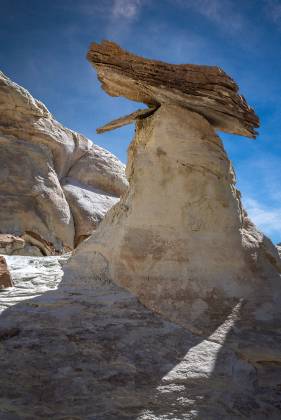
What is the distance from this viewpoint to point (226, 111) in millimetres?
4145

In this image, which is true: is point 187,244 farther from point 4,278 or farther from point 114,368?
point 4,278

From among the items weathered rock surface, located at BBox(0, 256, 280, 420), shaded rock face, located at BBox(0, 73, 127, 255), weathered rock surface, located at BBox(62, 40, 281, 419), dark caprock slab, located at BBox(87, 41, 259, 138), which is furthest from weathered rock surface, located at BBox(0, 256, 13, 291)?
shaded rock face, located at BBox(0, 73, 127, 255)

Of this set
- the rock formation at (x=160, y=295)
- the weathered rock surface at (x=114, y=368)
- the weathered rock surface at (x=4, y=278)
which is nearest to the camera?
the weathered rock surface at (x=114, y=368)

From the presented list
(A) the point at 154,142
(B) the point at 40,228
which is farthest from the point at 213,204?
(B) the point at 40,228

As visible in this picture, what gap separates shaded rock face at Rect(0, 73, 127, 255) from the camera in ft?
35.7

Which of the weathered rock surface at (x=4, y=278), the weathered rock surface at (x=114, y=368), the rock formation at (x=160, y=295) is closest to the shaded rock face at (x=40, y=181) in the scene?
the rock formation at (x=160, y=295)

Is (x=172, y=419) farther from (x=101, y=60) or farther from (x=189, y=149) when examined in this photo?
(x=101, y=60)

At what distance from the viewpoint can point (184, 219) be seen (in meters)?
3.69

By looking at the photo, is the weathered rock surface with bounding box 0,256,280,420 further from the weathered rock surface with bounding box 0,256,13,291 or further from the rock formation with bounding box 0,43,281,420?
the weathered rock surface with bounding box 0,256,13,291

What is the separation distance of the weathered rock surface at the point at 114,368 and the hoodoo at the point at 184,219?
334 mm

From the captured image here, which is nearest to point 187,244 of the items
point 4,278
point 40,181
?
point 4,278

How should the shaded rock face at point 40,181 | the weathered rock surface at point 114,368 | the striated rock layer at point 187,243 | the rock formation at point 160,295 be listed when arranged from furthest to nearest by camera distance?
1. the shaded rock face at point 40,181
2. the striated rock layer at point 187,243
3. the rock formation at point 160,295
4. the weathered rock surface at point 114,368

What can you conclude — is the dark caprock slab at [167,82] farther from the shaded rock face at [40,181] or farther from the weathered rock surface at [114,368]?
the shaded rock face at [40,181]

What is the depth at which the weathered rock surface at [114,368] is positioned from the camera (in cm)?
195
